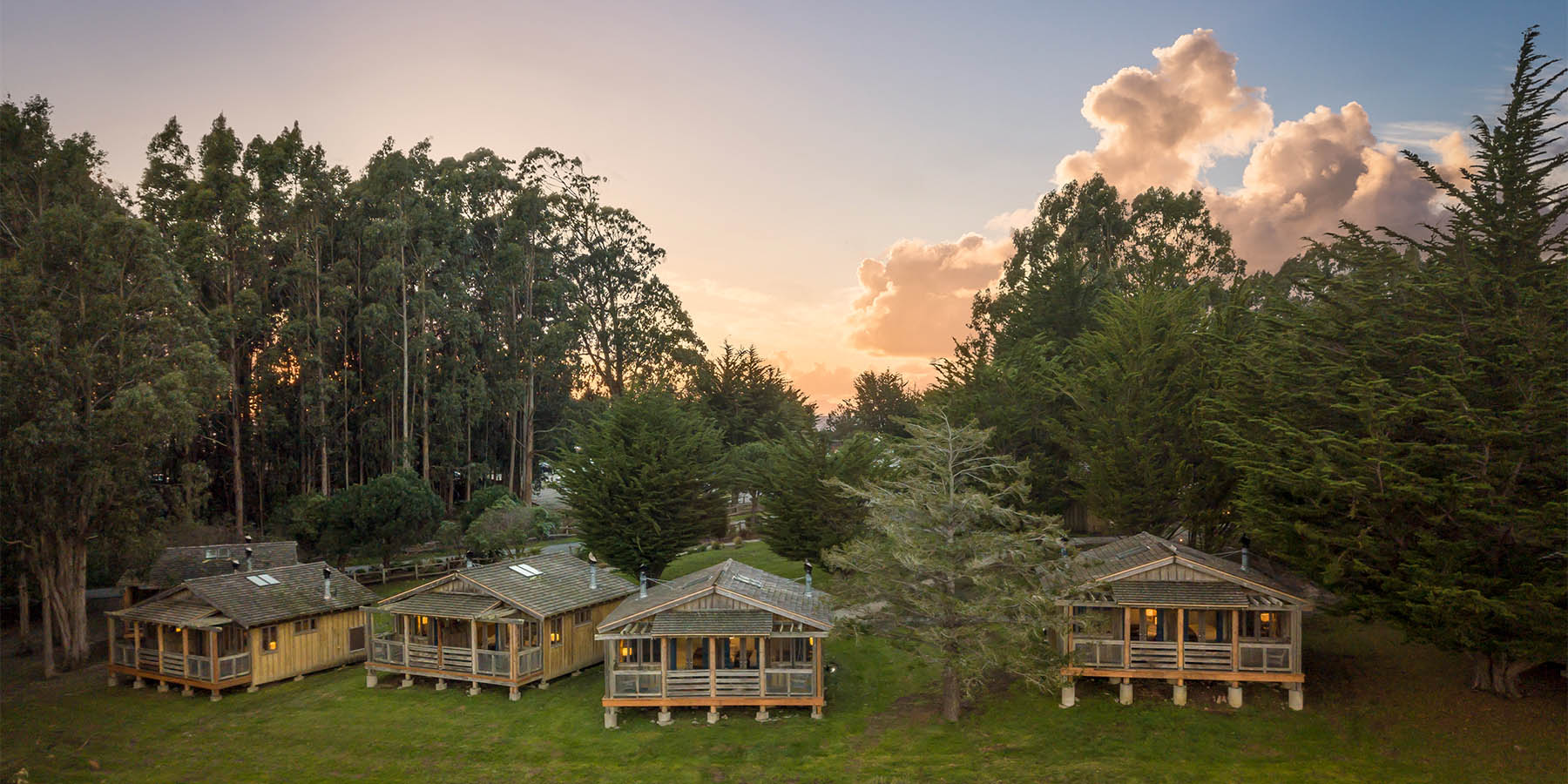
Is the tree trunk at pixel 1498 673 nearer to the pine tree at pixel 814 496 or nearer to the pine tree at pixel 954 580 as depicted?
the pine tree at pixel 954 580

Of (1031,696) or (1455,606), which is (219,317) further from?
(1455,606)

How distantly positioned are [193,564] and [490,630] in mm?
16525

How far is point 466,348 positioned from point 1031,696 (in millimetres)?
44685

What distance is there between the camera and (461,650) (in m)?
25.1

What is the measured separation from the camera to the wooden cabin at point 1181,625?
815 inches

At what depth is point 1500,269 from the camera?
61.2ft

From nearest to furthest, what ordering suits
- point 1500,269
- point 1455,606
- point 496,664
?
point 1455,606 < point 1500,269 < point 496,664

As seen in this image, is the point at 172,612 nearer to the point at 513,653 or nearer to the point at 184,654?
the point at 184,654

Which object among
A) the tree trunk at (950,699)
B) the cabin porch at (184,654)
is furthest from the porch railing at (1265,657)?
the cabin porch at (184,654)

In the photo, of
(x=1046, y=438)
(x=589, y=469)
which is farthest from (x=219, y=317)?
(x=1046, y=438)

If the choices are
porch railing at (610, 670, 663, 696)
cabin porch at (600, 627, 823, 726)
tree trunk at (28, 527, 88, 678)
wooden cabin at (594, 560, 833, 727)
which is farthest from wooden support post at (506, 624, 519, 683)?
tree trunk at (28, 527, 88, 678)

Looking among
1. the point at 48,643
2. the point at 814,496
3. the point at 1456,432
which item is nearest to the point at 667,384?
the point at 814,496

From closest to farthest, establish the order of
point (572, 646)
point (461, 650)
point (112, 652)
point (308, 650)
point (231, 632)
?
1. point (461, 650)
2. point (231, 632)
3. point (572, 646)
4. point (112, 652)
5. point (308, 650)

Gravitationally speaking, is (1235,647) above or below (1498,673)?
above
